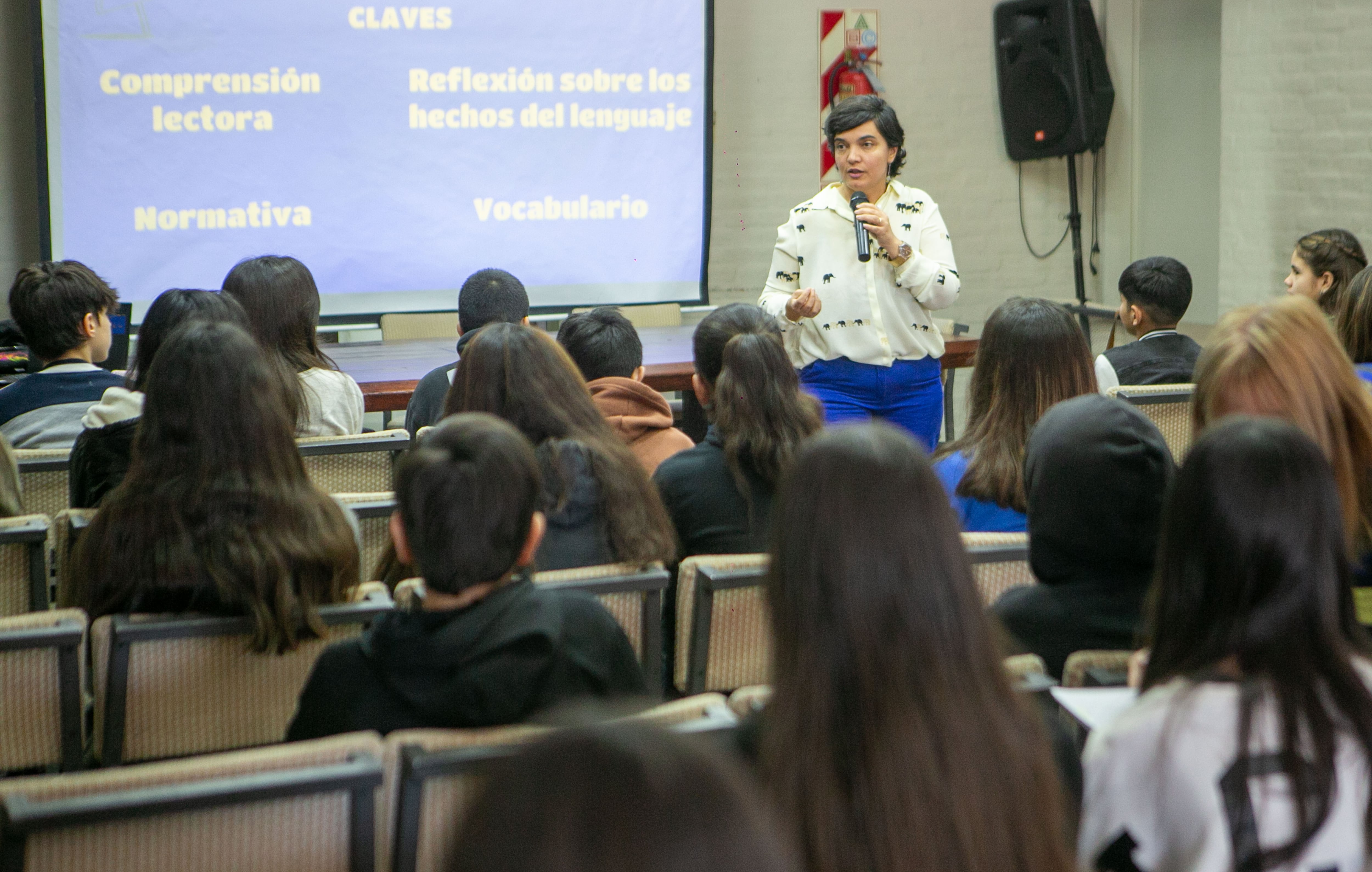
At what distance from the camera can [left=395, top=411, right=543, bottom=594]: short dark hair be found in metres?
1.38

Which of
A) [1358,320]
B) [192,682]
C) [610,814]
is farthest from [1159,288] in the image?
[610,814]

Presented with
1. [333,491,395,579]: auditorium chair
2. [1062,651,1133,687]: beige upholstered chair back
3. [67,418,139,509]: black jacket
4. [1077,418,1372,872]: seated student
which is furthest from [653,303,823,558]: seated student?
[1077,418,1372,872]: seated student

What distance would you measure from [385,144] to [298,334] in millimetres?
2383

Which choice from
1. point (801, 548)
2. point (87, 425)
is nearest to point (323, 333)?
point (87, 425)

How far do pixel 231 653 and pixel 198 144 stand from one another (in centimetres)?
380

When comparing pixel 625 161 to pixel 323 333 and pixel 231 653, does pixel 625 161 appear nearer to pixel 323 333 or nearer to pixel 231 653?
A: pixel 323 333

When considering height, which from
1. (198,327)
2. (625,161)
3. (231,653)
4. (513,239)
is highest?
(625,161)

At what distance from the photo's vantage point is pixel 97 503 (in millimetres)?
2385

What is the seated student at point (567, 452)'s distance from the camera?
2.04 meters

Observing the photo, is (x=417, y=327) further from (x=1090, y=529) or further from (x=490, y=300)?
(x=1090, y=529)

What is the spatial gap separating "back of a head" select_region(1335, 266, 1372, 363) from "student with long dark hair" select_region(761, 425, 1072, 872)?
7.20 feet

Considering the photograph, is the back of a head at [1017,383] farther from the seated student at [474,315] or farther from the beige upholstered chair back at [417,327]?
the beige upholstered chair back at [417,327]

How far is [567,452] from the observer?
205cm

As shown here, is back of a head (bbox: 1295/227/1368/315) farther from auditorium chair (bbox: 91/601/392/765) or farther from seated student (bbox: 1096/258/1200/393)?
auditorium chair (bbox: 91/601/392/765)
